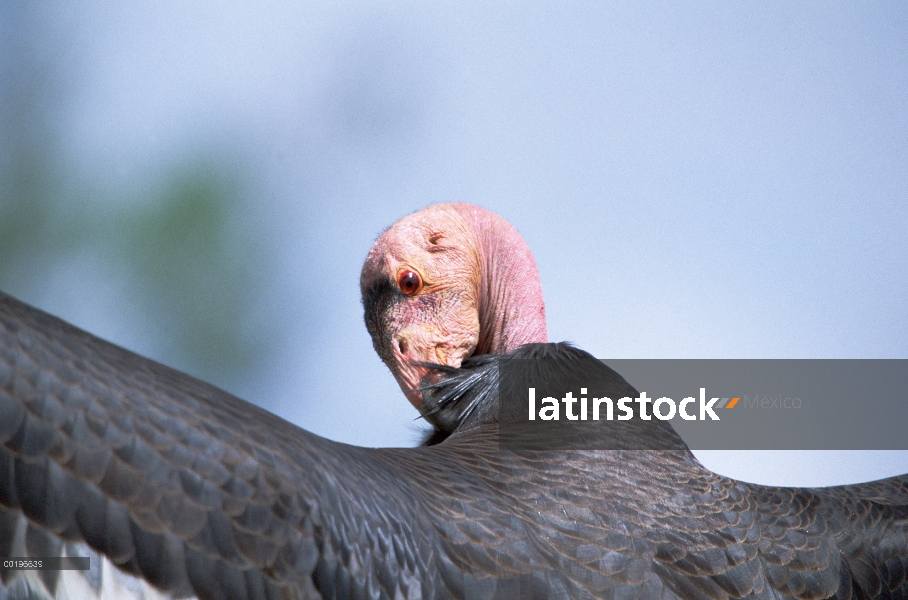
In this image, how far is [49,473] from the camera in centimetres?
156

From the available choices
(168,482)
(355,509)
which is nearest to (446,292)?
(355,509)

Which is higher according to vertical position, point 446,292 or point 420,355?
point 446,292

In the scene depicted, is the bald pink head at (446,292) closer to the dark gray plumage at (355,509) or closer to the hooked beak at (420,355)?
the hooked beak at (420,355)

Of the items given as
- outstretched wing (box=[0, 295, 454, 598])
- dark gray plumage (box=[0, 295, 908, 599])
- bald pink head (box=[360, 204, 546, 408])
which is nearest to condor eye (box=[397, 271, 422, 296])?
bald pink head (box=[360, 204, 546, 408])

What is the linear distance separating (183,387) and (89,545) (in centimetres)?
32

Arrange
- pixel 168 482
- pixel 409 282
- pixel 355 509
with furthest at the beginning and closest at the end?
pixel 409 282, pixel 355 509, pixel 168 482

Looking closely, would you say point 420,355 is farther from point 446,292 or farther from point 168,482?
point 168,482

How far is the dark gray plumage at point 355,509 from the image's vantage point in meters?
1.59

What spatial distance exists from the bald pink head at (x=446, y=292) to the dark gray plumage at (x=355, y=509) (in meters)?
0.71

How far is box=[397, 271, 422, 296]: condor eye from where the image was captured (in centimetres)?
333

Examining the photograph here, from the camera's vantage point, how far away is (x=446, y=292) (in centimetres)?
334

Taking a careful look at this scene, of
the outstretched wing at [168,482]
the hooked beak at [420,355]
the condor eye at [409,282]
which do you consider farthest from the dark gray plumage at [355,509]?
the condor eye at [409,282]

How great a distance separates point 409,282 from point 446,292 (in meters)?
0.13

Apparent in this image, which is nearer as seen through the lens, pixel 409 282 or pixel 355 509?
pixel 355 509
